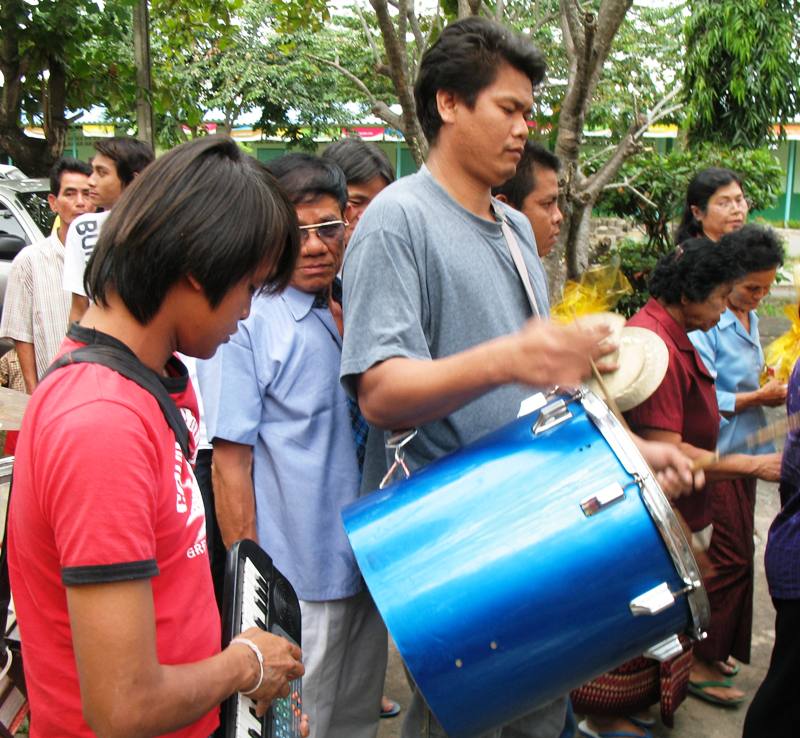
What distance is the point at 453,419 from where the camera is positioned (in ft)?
6.43

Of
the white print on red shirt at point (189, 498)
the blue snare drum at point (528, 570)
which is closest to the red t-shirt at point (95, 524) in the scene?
the white print on red shirt at point (189, 498)

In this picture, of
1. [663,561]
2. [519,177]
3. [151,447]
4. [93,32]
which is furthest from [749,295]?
[93,32]

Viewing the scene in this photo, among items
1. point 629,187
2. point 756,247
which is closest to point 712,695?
point 756,247

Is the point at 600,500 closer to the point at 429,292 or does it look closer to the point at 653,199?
the point at 429,292

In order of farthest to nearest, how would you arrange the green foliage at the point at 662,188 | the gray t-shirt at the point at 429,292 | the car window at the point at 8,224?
the green foliage at the point at 662,188 < the car window at the point at 8,224 < the gray t-shirt at the point at 429,292

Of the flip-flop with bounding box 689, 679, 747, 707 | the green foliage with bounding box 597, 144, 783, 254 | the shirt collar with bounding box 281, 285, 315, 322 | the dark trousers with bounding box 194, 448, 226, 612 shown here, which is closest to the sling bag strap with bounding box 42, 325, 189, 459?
the shirt collar with bounding box 281, 285, 315, 322

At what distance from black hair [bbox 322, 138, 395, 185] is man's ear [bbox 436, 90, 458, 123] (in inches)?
39.2

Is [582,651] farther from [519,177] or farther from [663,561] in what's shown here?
[519,177]

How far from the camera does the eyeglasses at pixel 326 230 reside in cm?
235

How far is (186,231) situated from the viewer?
1215 millimetres

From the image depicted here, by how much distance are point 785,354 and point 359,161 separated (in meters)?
1.91

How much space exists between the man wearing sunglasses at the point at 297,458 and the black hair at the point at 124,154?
231 cm

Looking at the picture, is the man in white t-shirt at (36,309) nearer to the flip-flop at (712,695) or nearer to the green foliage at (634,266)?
the flip-flop at (712,695)

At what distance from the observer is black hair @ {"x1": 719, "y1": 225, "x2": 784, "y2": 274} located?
11.3 feet
